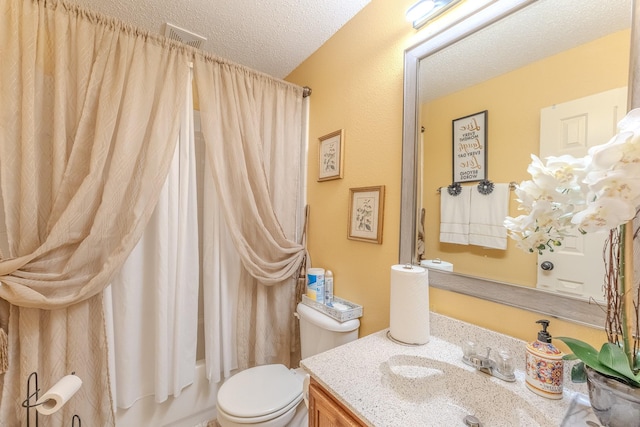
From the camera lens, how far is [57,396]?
2.97ft

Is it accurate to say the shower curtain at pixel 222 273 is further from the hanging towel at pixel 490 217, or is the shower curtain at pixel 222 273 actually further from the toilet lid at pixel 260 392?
the hanging towel at pixel 490 217

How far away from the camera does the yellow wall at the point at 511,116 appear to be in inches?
27.5

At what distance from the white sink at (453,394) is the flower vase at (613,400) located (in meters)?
0.13

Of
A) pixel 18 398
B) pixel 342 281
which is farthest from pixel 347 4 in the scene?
pixel 18 398

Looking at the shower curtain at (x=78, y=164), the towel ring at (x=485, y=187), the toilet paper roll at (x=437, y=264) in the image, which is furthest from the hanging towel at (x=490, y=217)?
the shower curtain at (x=78, y=164)

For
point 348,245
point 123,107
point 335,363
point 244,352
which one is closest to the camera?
point 335,363

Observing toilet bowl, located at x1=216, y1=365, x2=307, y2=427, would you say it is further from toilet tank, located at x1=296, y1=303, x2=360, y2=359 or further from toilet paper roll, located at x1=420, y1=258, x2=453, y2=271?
toilet paper roll, located at x1=420, y1=258, x2=453, y2=271

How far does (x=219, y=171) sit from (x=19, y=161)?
76 cm

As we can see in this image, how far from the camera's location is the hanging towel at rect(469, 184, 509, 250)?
2.83ft

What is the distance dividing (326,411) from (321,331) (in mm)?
608

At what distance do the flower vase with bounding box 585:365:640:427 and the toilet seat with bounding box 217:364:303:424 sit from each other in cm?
107

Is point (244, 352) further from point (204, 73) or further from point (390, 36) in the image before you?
point (390, 36)

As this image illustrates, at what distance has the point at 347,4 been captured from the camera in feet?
4.39

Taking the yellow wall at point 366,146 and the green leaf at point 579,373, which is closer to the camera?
the green leaf at point 579,373
